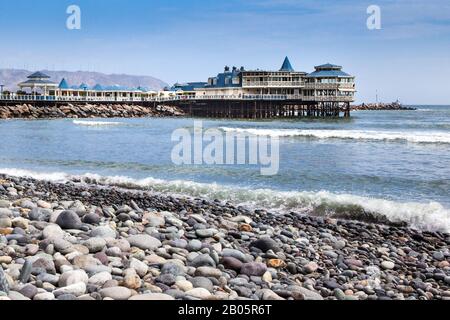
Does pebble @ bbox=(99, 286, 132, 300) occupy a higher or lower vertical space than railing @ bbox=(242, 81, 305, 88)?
lower

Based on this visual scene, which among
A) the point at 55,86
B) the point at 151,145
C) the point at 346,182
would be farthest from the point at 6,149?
the point at 55,86

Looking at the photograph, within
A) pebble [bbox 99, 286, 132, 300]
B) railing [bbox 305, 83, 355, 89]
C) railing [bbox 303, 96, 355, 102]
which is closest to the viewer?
pebble [bbox 99, 286, 132, 300]

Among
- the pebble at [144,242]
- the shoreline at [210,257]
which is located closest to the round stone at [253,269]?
the shoreline at [210,257]

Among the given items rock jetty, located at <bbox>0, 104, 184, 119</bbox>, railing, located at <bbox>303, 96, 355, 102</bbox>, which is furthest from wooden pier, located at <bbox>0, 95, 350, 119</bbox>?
rock jetty, located at <bbox>0, 104, 184, 119</bbox>

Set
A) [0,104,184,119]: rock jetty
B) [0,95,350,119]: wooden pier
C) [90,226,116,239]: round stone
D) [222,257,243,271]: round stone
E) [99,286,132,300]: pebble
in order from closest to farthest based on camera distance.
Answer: [99,286,132,300]: pebble → [222,257,243,271]: round stone → [90,226,116,239]: round stone → [0,104,184,119]: rock jetty → [0,95,350,119]: wooden pier

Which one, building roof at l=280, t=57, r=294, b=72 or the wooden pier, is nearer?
the wooden pier

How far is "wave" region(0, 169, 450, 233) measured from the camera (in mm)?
7477

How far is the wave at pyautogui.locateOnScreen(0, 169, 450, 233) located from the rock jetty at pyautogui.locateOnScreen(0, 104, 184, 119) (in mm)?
41360

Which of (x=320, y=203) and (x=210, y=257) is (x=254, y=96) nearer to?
(x=320, y=203)

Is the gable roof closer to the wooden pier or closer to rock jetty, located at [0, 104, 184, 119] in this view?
the wooden pier

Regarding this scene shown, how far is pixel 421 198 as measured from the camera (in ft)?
29.9
